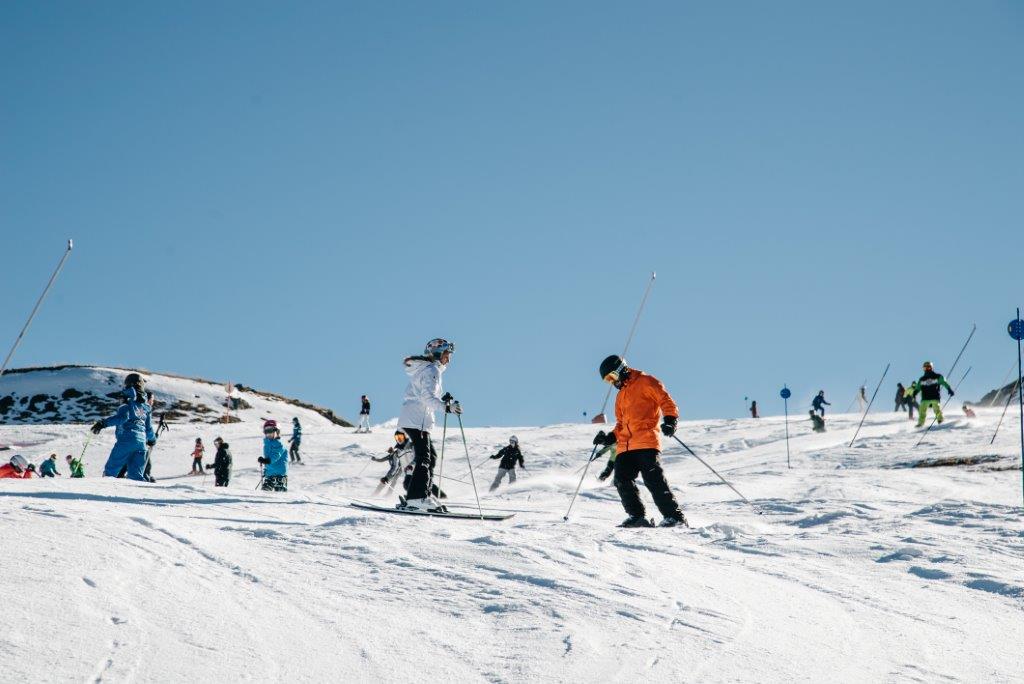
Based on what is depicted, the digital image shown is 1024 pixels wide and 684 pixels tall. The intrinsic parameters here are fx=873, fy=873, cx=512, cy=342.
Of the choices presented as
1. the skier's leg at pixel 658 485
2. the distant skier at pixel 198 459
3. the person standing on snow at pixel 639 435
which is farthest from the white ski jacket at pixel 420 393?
the distant skier at pixel 198 459

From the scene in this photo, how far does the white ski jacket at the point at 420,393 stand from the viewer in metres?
8.99

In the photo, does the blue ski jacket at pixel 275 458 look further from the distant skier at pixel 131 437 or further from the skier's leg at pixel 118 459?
the skier's leg at pixel 118 459

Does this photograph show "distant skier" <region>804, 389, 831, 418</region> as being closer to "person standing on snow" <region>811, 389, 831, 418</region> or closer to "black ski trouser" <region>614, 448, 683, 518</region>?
"person standing on snow" <region>811, 389, 831, 418</region>

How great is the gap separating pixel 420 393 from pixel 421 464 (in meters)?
0.73

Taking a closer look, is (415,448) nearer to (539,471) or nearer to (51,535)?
(51,535)

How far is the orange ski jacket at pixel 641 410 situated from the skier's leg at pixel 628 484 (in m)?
0.10

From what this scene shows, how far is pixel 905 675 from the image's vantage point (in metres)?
3.20

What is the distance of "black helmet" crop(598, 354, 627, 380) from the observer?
8891mm

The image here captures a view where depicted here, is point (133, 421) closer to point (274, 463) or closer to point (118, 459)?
point (118, 459)

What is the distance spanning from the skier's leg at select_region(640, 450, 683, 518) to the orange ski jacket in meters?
0.13

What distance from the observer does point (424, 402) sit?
898 cm

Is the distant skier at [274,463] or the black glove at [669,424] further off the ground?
the black glove at [669,424]

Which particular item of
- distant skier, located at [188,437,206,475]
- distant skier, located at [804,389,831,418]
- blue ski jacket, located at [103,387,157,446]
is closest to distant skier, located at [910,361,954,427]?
distant skier, located at [804,389,831,418]

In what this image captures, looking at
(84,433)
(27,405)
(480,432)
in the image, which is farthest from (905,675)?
(27,405)
